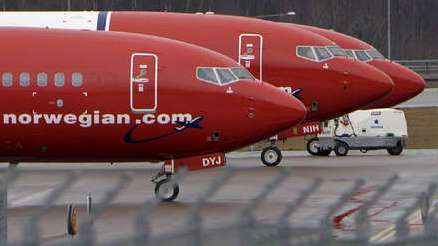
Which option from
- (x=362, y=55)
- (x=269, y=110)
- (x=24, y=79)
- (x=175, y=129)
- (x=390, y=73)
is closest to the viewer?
(x=175, y=129)

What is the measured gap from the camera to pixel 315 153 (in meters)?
38.1

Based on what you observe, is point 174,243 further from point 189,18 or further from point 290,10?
point 290,10

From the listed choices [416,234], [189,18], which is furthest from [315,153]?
[416,234]

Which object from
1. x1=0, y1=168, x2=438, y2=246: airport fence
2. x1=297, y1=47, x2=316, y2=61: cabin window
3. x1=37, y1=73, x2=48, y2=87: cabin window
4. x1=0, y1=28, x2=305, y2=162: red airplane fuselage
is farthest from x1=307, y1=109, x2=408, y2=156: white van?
x1=0, y1=168, x2=438, y2=246: airport fence

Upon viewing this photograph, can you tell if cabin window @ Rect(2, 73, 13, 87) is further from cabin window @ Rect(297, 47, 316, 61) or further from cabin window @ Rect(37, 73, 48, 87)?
cabin window @ Rect(297, 47, 316, 61)

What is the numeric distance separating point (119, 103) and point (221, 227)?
16.3m

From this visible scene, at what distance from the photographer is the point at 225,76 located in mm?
24281

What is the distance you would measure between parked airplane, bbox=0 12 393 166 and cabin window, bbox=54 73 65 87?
5.66 m

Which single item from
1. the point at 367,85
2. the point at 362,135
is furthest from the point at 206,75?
the point at 362,135

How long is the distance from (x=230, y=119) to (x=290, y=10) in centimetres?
7480

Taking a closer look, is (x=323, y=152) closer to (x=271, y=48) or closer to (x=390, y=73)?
(x=390, y=73)

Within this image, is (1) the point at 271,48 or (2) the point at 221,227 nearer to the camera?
(2) the point at 221,227

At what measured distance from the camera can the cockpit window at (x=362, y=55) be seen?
124ft

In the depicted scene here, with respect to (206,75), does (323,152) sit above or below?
below
